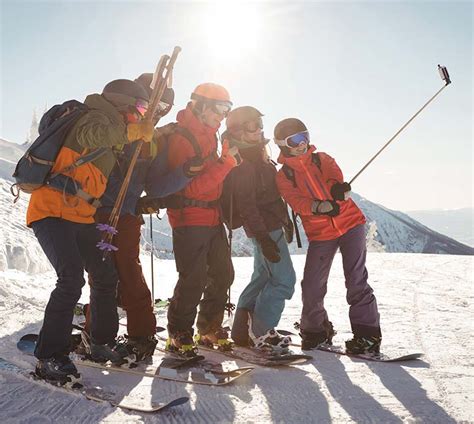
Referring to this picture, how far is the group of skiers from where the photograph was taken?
10.9ft

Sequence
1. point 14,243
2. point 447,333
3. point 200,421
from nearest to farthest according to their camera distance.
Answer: point 200,421, point 447,333, point 14,243

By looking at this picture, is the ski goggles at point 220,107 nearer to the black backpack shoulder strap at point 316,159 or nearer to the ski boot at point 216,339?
the black backpack shoulder strap at point 316,159

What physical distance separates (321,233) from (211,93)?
179 cm

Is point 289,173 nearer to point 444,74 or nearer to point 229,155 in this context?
point 229,155

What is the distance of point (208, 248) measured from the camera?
449cm

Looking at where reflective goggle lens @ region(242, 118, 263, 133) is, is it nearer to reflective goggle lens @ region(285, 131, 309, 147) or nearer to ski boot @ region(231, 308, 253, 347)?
reflective goggle lens @ region(285, 131, 309, 147)

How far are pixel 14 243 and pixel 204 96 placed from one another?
23.3 ft

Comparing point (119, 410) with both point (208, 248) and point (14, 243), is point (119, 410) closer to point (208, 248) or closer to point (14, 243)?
point (208, 248)

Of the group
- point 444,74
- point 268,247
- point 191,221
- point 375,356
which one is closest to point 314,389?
point 375,356

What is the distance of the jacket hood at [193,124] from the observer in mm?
4383

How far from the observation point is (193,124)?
4.39 m

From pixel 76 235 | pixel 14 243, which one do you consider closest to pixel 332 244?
Answer: pixel 76 235

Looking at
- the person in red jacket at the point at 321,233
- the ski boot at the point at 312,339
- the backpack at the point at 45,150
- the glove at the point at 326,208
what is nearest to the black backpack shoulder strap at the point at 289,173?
the person in red jacket at the point at 321,233

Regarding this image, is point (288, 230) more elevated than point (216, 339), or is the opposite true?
Result: point (288, 230)
